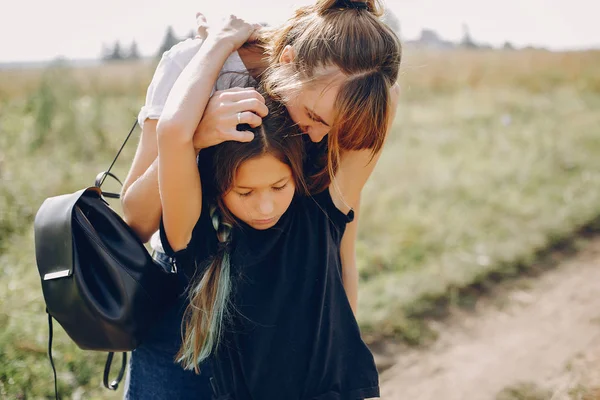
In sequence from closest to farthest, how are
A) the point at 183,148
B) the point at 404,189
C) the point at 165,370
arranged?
the point at 183,148, the point at 165,370, the point at 404,189

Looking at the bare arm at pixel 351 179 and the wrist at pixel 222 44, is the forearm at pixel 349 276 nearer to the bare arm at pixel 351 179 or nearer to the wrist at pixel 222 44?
the bare arm at pixel 351 179

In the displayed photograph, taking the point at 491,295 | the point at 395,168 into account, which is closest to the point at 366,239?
the point at 491,295

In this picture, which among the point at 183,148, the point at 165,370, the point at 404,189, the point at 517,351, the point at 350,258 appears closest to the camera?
the point at 183,148

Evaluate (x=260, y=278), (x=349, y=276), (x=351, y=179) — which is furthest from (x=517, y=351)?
(x=260, y=278)

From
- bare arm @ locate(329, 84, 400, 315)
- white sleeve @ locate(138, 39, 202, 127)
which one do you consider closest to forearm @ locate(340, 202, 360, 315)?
bare arm @ locate(329, 84, 400, 315)

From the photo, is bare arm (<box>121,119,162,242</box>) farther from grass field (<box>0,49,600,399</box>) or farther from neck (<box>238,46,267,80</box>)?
grass field (<box>0,49,600,399</box>)

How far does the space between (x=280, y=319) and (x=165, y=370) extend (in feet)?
1.30

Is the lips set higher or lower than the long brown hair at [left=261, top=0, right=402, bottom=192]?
lower

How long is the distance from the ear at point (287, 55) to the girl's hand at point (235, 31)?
0.47 feet

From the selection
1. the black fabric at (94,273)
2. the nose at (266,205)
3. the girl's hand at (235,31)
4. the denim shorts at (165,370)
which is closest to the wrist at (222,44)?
the girl's hand at (235,31)

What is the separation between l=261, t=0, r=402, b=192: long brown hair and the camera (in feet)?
5.44

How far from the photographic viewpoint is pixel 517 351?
11.1 ft

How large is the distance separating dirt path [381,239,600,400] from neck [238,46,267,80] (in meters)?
1.96

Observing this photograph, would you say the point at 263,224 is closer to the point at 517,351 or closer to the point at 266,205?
the point at 266,205
